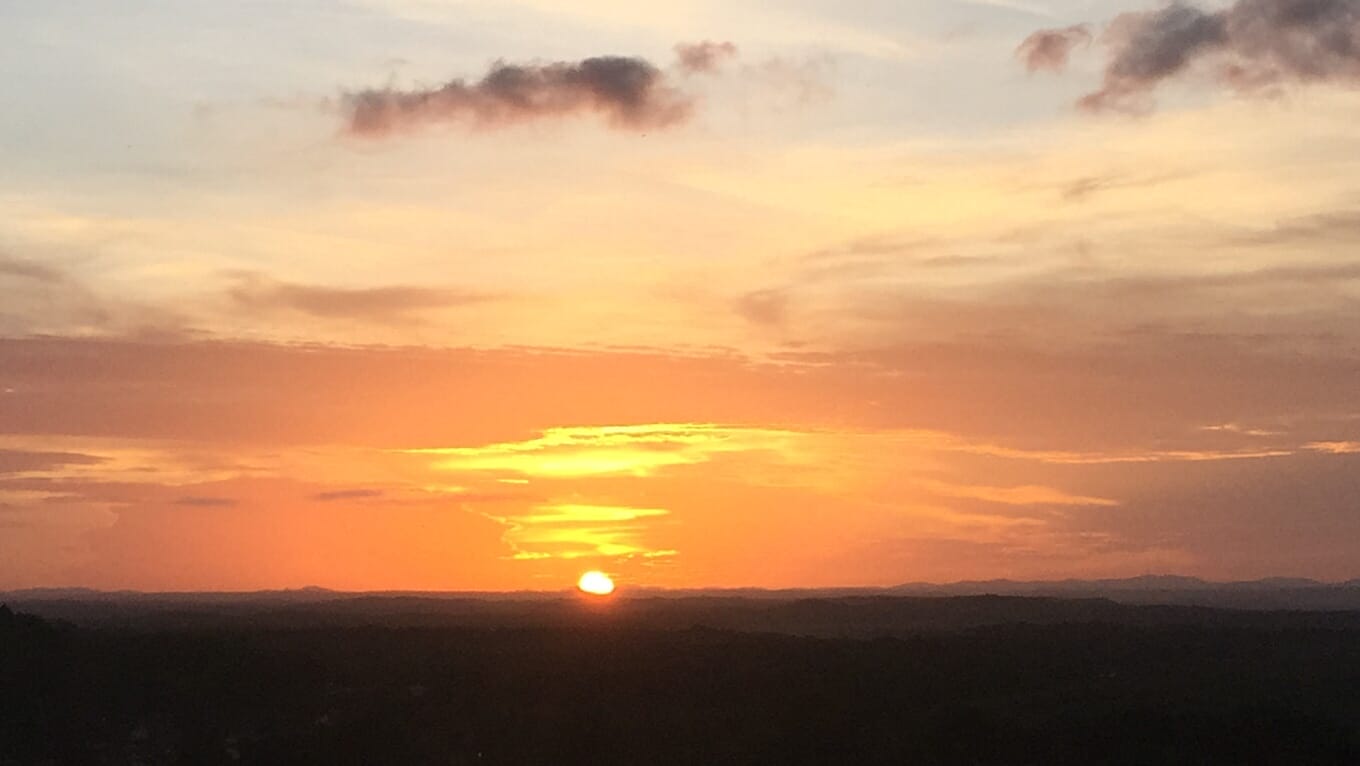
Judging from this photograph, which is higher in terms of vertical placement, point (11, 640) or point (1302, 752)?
point (11, 640)

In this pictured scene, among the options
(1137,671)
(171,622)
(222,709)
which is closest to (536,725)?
(222,709)

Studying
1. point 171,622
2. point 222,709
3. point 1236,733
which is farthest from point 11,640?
point 171,622

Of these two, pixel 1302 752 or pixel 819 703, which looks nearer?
pixel 1302 752

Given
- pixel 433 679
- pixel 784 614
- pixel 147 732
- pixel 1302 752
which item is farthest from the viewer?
pixel 784 614

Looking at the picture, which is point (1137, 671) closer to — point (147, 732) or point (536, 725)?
point (536, 725)

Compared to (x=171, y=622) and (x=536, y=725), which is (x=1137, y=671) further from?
(x=171, y=622)

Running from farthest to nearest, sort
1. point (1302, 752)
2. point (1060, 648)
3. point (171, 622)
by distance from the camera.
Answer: point (171, 622), point (1060, 648), point (1302, 752)
